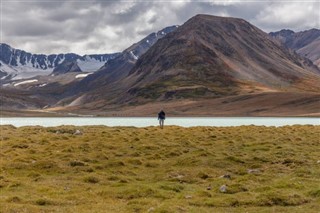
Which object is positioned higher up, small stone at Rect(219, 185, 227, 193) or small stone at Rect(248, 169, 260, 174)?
small stone at Rect(248, 169, 260, 174)

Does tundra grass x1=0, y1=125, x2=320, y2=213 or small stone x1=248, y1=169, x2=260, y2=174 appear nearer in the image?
tundra grass x1=0, y1=125, x2=320, y2=213

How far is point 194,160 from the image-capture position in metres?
36.5

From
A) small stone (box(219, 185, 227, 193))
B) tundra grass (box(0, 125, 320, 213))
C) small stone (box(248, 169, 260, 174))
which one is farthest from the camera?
small stone (box(248, 169, 260, 174))

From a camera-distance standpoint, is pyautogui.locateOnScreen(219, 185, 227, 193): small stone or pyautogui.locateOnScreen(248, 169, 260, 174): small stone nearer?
pyautogui.locateOnScreen(219, 185, 227, 193): small stone

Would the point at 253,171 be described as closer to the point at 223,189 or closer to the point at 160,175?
the point at 160,175

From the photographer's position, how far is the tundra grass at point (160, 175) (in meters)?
22.7

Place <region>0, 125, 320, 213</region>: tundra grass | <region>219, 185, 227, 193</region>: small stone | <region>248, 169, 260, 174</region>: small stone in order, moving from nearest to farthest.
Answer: <region>0, 125, 320, 213</region>: tundra grass
<region>219, 185, 227, 193</region>: small stone
<region>248, 169, 260, 174</region>: small stone

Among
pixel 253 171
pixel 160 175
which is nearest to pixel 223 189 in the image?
pixel 160 175

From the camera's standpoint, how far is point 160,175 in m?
31.5

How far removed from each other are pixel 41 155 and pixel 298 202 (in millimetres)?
24262

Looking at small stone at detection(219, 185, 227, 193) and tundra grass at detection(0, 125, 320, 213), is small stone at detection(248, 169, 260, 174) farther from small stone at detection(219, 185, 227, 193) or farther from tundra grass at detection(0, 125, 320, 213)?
small stone at detection(219, 185, 227, 193)

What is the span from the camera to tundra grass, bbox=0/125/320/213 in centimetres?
2267

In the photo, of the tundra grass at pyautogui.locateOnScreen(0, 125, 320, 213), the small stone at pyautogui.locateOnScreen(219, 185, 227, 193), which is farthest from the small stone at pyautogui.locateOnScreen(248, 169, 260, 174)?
the small stone at pyautogui.locateOnScreen(219, 185, 227, 193)

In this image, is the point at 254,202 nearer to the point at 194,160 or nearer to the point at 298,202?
the point at 298,202
